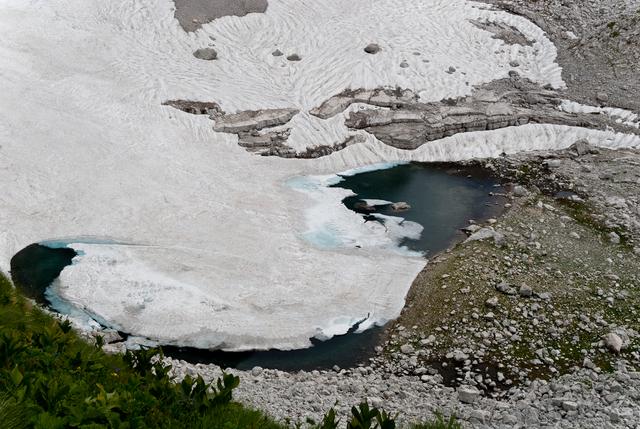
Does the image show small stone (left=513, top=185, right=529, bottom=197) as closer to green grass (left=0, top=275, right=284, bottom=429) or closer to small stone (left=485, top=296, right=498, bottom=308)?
small stone (left=485, top=296, right=498, bottom=308)

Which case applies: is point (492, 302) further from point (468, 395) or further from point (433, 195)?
point (433, 195)

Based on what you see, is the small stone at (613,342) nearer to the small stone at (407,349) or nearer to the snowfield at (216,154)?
the small stone at (407,349)

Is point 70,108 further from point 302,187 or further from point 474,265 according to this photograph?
point 474,265

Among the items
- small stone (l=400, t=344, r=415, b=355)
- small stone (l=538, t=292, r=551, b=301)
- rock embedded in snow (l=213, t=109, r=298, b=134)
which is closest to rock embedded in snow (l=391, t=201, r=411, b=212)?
small stone (l=538, t=292, r=551, b=301)

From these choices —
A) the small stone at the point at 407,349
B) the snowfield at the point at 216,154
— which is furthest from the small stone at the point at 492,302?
the small stone at the point at 407,349

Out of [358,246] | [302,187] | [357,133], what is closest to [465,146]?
[357,133]

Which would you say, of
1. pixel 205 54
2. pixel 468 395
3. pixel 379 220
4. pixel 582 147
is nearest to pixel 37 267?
pixel 379 220
